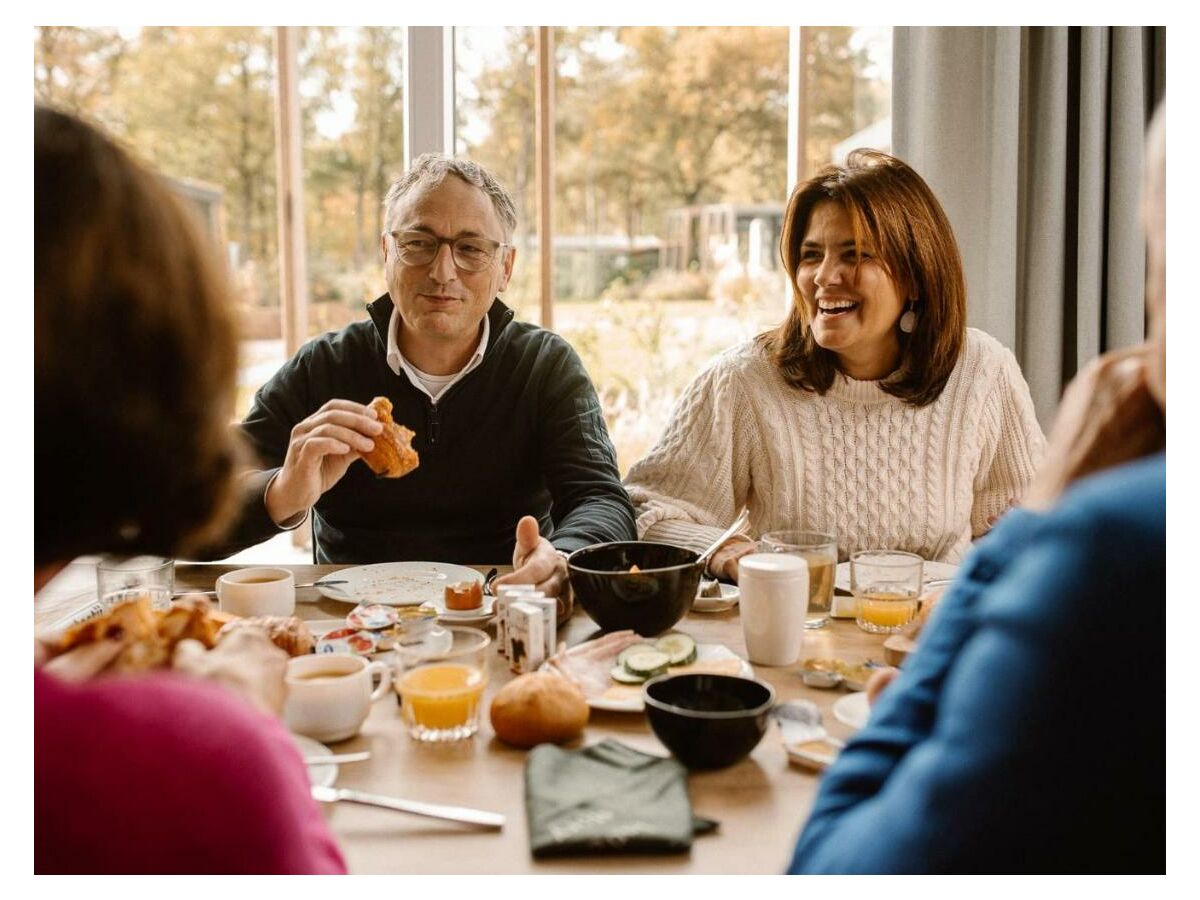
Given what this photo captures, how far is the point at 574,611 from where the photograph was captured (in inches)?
59.1

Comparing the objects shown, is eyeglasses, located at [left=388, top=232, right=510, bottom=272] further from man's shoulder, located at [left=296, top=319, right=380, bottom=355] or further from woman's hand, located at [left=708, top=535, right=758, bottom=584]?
woman's hand, located at [left=708, top=535, right=758, bottom=584]

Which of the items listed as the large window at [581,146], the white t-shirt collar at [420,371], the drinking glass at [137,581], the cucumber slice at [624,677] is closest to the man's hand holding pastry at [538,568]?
the cucumber slice at [624,677]

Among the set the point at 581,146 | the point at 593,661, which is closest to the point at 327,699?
the point at 593,661

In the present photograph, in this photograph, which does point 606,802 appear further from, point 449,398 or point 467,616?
point 449,398

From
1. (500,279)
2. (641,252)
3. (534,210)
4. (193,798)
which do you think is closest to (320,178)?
(534,210)

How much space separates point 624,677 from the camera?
1197 mm

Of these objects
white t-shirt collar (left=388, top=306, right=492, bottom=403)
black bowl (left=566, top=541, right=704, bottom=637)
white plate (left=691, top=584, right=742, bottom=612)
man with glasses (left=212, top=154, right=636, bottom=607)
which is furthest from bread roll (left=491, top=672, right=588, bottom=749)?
white t-shirt collar (left=388, top=306, right=492, bottom=403)

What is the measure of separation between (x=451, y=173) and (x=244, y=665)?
4.84 ft

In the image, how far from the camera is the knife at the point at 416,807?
2.97ft

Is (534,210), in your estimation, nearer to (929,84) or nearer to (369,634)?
(929,84)

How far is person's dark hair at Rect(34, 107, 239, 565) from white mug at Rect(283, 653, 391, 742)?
341 mm

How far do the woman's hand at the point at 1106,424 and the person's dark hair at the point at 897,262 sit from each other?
134 centimetres

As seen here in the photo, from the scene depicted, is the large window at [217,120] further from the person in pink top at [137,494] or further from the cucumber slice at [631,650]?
the person in pink top at [137,494]
